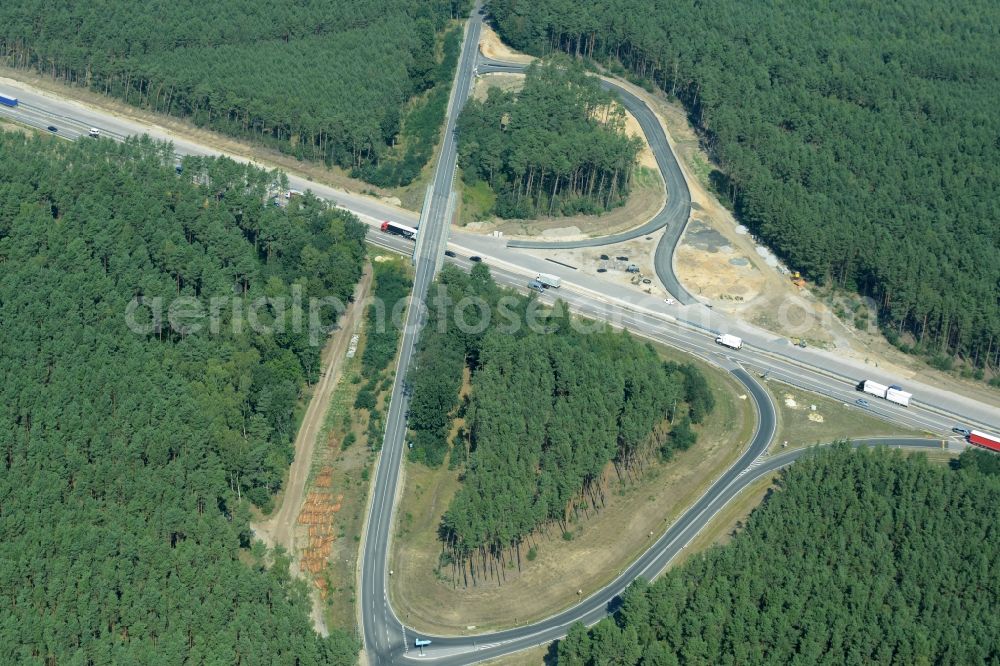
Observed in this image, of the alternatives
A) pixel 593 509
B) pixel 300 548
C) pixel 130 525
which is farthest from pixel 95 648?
pixel 593 509

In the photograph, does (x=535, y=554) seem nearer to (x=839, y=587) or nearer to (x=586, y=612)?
(x=586, y=612)

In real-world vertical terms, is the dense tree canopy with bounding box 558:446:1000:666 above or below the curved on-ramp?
above

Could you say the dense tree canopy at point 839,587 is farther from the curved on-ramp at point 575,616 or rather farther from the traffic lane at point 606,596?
the curved on-ramp at point 575,616

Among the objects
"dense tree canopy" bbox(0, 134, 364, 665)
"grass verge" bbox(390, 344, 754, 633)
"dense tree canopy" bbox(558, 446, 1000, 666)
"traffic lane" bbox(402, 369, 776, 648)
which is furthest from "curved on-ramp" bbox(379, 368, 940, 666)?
"dense tree canopy" bbox(0, 134, 364, 665)

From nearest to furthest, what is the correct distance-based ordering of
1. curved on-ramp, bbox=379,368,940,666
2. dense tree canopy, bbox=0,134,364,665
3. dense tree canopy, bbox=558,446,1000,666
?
dense tree canopy, bbox=0,134,364,665 < dense tree canopy, bbox=558,446,1000,666 < curved on-ramp, bbox=379,368,940,666

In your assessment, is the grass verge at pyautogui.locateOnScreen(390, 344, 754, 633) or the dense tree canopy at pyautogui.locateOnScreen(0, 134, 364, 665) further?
the grass verge at pyautogui.locateOnScreen(390, 344, 754, 633)

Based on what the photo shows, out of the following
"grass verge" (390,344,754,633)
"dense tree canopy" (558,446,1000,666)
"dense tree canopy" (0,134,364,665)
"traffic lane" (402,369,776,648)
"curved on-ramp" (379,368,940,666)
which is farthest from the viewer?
"grass verge" (390,344,754,633)

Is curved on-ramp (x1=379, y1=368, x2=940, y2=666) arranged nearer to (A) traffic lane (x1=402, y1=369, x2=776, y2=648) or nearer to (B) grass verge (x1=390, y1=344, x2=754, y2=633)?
(A) traffic lane (x1=402, y1=369, x2=776, y2=648)

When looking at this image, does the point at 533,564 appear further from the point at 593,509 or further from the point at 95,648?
the point at 95,648

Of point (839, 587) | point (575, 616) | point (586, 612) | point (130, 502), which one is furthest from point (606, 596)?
point (130, 502)
